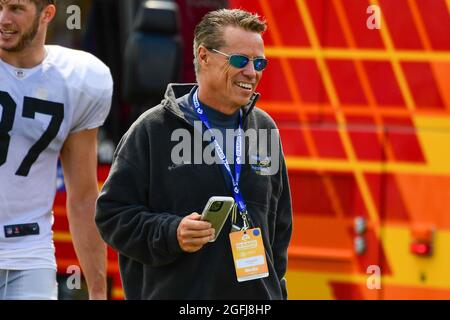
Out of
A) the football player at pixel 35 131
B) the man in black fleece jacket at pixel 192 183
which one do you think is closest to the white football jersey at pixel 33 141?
the football player at pixel 35 131

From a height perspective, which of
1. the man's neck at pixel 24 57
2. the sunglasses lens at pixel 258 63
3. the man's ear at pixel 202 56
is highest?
the man's neck at pixel 24 57

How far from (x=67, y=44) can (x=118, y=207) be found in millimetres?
3530

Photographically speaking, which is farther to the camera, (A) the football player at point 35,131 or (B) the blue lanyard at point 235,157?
(A) the football player at point 35,131

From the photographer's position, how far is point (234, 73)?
4.09m

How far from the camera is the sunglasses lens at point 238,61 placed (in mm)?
4094

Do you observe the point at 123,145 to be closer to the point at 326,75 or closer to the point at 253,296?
the point at 253,296

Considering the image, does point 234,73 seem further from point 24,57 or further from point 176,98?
point 24,57

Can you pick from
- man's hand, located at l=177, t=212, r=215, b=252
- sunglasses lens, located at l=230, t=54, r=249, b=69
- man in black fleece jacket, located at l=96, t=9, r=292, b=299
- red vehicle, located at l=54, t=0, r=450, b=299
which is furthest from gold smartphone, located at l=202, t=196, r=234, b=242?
red vehicle, located at l=54, t=0, r=450, b=299

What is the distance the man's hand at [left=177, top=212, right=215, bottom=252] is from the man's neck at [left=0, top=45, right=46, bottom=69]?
1.02 metres

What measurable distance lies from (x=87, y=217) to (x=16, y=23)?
808mm

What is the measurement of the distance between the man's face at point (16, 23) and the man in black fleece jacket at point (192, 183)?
2.04ft

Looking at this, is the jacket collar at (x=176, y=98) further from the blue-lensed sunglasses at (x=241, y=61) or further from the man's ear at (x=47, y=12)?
the man's ear at (x=47, y=12)

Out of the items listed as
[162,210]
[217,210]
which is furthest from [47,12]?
[217,210]

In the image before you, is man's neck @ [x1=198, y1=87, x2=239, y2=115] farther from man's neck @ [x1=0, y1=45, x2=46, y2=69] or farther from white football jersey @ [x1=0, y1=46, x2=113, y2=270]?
man's neck @ [x1=0, y1=45, x2=46, y2=69]
